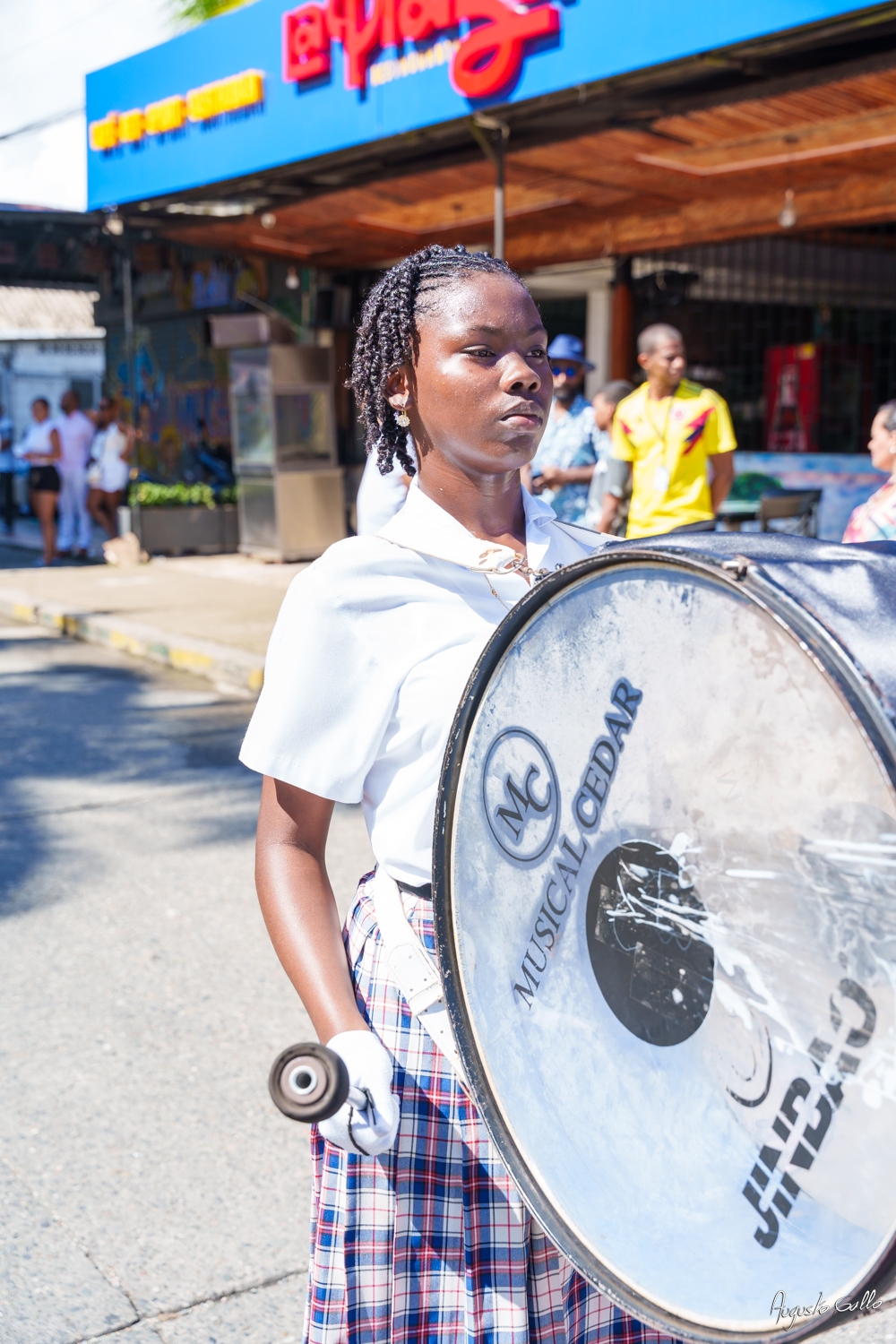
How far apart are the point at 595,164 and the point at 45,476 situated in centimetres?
826

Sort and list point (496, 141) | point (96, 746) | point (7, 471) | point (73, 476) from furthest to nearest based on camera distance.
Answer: point (7, 471)
point (73, 476)
point (496, 141)
point (96, 746)

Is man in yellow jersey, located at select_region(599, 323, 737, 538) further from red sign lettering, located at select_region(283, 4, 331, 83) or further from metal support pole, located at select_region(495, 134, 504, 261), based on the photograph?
red sign lettering, located at select_region(283, 4, 331, 83)

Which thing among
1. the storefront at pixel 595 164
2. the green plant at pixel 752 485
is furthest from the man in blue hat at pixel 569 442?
the green plant at pixel 752 485

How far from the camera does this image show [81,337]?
22.2 metres

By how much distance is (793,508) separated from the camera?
8539 millimetres

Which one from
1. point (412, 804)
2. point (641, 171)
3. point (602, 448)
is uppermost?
point (641, 171)

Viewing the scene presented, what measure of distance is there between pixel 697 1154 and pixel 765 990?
0.17 metres

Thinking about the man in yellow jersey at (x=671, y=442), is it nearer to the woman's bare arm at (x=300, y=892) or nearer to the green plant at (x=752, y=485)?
the green plant at (x=752, y=485)

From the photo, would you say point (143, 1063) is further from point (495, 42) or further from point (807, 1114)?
point (495, 42)

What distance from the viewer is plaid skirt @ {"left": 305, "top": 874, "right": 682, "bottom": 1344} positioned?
4.55ft

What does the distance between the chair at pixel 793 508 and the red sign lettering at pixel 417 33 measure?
3.12 meters

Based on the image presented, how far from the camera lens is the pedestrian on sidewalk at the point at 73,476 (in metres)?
15.3

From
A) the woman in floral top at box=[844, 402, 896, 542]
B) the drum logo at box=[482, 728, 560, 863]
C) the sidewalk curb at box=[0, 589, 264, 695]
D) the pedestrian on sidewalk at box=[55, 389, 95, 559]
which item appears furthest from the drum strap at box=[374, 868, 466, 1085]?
the pedestrian on sidewalk at box=[55, 389, 95, 559]

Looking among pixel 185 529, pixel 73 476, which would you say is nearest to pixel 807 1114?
pixel 185 529
